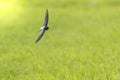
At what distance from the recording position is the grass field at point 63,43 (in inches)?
474

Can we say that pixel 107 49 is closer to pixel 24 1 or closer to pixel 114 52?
pixel 114 52

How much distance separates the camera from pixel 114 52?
15.2 metres

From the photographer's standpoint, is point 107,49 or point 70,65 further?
point 107,49

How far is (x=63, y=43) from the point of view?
18.2 m

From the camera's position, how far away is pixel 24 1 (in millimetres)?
37344

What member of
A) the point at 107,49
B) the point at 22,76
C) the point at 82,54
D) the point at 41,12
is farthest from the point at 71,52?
the point at 41,12

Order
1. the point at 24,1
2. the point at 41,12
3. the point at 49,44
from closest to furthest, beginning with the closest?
1. the point at 49,44
2. the point at 41,12
3. the point at 24,1

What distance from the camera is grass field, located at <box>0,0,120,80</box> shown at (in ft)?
39.5

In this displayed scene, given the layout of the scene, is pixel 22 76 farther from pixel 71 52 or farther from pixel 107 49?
pixel 107 49

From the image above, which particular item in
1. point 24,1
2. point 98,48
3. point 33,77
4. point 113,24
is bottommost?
point 24,1

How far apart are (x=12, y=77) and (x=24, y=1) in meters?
26.3

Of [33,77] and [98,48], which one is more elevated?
[33,77]

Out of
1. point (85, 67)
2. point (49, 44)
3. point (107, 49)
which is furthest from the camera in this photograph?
point (49, 44)

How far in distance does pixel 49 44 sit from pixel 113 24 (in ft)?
23.6
